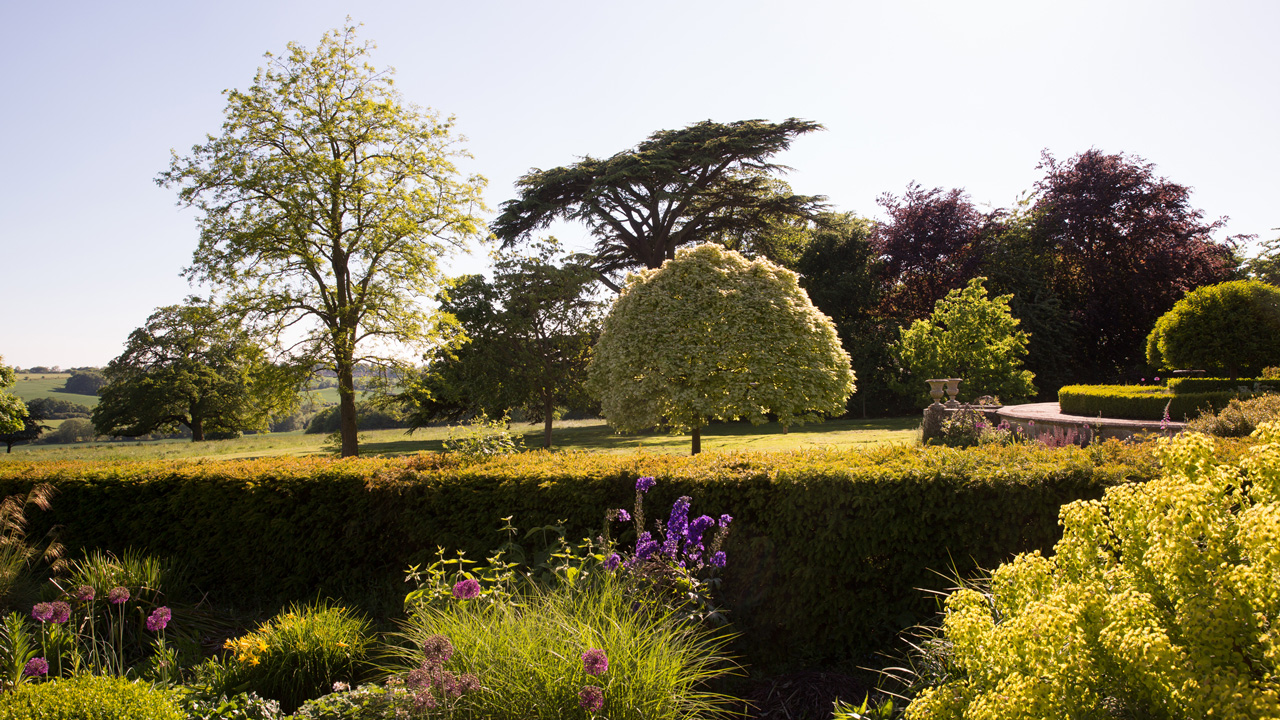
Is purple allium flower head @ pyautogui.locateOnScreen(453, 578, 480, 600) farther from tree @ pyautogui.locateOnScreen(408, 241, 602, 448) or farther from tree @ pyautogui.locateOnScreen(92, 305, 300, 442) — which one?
tree @ pyautogui.locateOnScreen(92, 305, 300, 442)

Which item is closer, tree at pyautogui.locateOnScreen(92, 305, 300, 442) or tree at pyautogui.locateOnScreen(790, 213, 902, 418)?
tree at pyautogui.locateOnScreen(790, 213, 902, 418)

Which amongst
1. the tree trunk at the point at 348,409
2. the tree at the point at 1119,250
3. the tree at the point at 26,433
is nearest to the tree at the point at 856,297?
the tree at the point at 1119,250

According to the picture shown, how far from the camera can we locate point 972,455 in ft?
14.1

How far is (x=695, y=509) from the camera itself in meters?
4.36

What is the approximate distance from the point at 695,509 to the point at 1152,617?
2730 millimetres

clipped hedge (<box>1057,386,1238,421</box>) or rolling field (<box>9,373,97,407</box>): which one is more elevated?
rolling field (<box>9,373,97,407</box>)

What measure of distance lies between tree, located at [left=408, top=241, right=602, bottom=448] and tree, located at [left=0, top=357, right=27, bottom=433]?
15.5m

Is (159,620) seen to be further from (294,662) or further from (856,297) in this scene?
(856,297)

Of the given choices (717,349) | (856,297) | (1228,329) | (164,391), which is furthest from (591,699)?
(164,391)

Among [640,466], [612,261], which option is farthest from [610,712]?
[612,261]

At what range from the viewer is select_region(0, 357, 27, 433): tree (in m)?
23.5

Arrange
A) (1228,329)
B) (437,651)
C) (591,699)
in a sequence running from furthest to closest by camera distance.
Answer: (1228,329) < (437,651) < (591,699)

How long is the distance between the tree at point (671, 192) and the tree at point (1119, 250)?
11849 millimetres

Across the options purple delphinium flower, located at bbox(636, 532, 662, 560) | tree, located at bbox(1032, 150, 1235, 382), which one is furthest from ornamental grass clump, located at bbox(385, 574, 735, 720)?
tree, located at bbox(1032, 150, 1235, 382)
